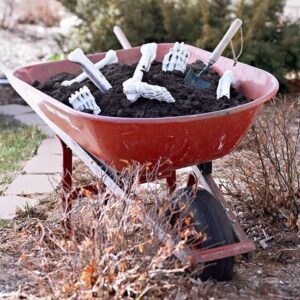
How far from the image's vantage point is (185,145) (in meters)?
3.24

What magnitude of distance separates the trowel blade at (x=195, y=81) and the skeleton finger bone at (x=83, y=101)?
21.3 inches

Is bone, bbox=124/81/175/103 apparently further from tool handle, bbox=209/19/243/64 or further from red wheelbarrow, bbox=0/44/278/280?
tool handle, bbox=209/19/243/64

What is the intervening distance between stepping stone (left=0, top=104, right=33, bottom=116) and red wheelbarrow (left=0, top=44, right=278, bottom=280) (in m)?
2.86

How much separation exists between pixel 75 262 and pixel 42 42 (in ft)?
20.6

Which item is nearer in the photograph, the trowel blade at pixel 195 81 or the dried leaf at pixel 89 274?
the dried leaf at pixel 89 274

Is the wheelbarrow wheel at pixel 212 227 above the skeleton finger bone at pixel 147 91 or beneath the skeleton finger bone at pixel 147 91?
beneath

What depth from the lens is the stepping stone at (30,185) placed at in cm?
483

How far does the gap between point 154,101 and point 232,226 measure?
657 millimetres

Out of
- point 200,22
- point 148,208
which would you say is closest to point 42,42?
point 200,22

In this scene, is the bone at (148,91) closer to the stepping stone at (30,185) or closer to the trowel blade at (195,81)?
the trowel blade at (195,81)

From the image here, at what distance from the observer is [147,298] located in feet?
10.3

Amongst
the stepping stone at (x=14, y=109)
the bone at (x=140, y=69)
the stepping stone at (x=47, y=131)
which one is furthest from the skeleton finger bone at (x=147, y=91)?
the stepping stone at (x=14, y=109)

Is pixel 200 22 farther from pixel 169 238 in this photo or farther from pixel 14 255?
pixel 169 238

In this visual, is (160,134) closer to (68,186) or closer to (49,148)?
(68,186)
